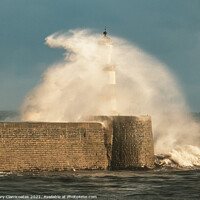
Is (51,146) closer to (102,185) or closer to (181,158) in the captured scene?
(102,185)

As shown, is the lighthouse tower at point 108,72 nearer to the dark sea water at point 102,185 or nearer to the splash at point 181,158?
the splash at point 181,158

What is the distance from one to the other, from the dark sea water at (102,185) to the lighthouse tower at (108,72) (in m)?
4.56

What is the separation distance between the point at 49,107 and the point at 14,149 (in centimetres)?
654

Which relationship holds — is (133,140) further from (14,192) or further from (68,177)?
(14,192)

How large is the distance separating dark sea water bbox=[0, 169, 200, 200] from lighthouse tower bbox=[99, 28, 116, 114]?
456 centimetres

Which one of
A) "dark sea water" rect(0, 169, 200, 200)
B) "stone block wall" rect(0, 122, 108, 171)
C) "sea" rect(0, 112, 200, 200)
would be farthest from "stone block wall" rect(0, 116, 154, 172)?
"dark sea water" rect(0, 169, 200, 200)

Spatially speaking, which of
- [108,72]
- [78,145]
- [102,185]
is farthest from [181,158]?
[102,185]

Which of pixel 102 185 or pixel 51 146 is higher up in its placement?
pixel 51 146

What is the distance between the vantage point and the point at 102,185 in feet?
54.3

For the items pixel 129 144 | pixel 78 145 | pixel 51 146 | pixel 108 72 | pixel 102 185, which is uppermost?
pixel 108 72

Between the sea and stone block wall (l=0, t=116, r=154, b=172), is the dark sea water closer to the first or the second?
the sea

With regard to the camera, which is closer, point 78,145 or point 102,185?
point 102,185

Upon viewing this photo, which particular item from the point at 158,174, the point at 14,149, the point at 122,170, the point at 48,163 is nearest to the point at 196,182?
the point at 158,174

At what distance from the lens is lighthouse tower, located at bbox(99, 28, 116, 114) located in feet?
75.6
